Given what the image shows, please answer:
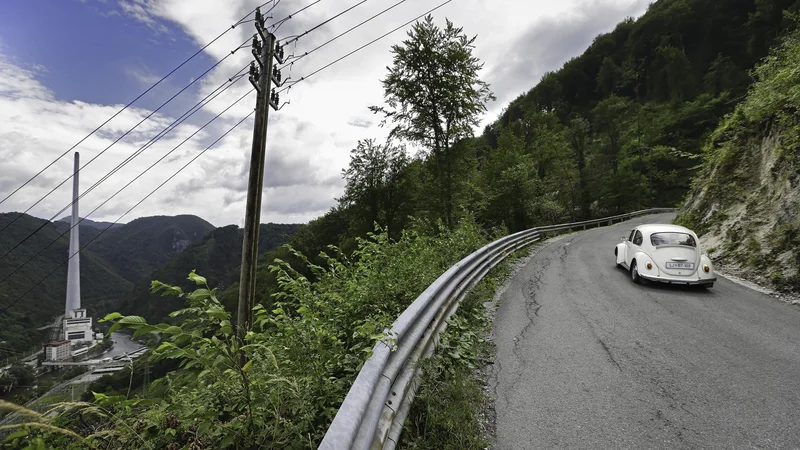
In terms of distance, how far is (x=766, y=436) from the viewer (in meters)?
2.72

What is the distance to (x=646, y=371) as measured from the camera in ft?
12.6

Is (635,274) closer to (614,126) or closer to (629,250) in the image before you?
(629,250)

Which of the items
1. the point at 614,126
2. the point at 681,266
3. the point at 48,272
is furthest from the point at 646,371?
the point at 48,272

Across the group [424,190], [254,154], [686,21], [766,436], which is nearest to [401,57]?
[424,190]

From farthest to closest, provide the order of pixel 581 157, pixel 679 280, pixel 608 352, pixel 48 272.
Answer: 1. pixel 48 272
2. pixel 581 157
3. pixel 679 280
4. pixel 608 352

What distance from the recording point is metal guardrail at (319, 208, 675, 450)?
1.84 metres

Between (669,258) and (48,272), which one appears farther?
(48,272)

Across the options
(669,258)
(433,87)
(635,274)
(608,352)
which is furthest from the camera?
(433,87)

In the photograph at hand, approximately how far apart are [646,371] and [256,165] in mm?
8636

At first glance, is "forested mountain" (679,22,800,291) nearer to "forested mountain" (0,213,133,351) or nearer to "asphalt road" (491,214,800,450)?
"asphalt road" (491,214,800,450)

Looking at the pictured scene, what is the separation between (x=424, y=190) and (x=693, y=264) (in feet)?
52.7

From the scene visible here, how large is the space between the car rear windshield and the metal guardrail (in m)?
5.94

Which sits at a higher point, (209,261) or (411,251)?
(209,261)

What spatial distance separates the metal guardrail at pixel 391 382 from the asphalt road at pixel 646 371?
2.65ft
